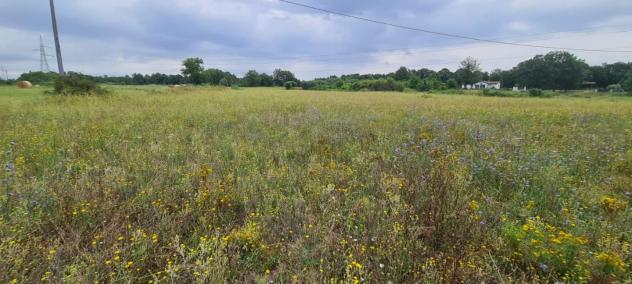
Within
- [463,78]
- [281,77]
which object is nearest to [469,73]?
[463,78]

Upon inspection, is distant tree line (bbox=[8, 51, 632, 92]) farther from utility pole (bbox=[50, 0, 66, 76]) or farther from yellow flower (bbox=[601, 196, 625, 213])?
yellow flower (bbox=[601, 196, 625, 213])

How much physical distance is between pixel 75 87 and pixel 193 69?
64.8 m

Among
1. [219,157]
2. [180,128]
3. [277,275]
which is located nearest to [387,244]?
[277,275]

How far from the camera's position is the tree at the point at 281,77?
341 feet

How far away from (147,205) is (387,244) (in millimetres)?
2761

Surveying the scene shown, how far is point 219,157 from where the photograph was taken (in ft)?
15.9

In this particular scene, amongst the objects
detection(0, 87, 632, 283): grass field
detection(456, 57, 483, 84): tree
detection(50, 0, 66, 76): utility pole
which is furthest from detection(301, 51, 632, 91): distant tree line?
detection(0, 87, 632, 283): grass field

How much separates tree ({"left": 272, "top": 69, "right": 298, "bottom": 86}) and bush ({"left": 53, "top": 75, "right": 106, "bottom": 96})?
85.8m

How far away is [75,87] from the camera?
18.2 metres

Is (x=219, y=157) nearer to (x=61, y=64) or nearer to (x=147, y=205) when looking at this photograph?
(x=147, y=205)

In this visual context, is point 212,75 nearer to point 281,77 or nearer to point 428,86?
point 281,77

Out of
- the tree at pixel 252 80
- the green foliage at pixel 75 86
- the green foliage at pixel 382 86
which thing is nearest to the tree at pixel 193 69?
the tree at pixel 252 80

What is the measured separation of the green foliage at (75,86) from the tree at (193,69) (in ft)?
206

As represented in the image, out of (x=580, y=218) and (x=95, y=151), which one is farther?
(x=95, y=151)
